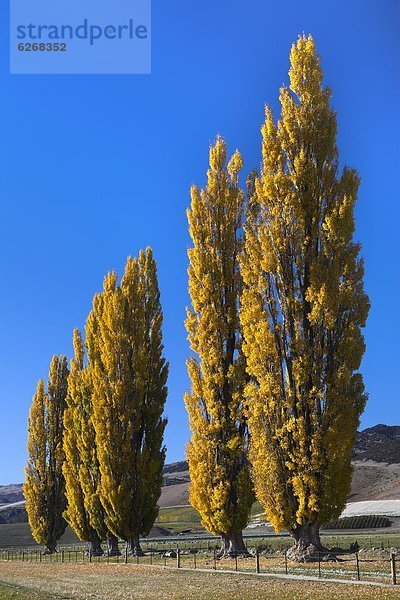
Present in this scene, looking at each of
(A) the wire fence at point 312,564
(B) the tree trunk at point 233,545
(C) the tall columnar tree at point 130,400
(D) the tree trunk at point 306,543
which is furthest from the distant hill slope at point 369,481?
(D) the tree trunk at point 306,543

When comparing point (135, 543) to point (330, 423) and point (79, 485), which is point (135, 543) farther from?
point (330, 423)

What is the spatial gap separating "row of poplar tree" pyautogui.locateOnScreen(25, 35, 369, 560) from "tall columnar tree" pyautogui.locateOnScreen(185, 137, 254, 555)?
60 millimetres

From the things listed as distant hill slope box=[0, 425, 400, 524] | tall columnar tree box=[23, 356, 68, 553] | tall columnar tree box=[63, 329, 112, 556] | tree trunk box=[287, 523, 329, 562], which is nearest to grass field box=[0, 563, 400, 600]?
tree trunk box=[287, 523, 329, 562]

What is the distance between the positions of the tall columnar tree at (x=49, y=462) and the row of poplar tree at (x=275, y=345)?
1757cm

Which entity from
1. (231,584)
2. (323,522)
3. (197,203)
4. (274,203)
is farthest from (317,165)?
(231,584)

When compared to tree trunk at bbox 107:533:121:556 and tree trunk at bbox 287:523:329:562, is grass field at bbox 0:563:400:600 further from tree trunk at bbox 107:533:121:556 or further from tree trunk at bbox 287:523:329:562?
tree trunk at bbox 107:533:121:556

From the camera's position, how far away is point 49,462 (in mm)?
57375

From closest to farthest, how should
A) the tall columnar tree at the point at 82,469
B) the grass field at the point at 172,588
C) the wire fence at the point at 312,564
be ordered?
the grass field at the point at 172,588
the wire fence at the point at 312,564
the tall columnar tree at the point at 82,469

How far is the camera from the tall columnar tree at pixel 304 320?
86.8ft

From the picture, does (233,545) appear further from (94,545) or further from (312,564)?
(94,545)

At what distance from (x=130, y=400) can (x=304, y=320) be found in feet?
56.2

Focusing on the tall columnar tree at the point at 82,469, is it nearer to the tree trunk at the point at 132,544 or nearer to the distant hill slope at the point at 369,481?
the tree trunk at the point at 132,544

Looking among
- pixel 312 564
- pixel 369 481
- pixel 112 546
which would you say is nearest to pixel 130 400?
pixel 112 546

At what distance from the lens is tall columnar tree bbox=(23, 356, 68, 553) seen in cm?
5572
